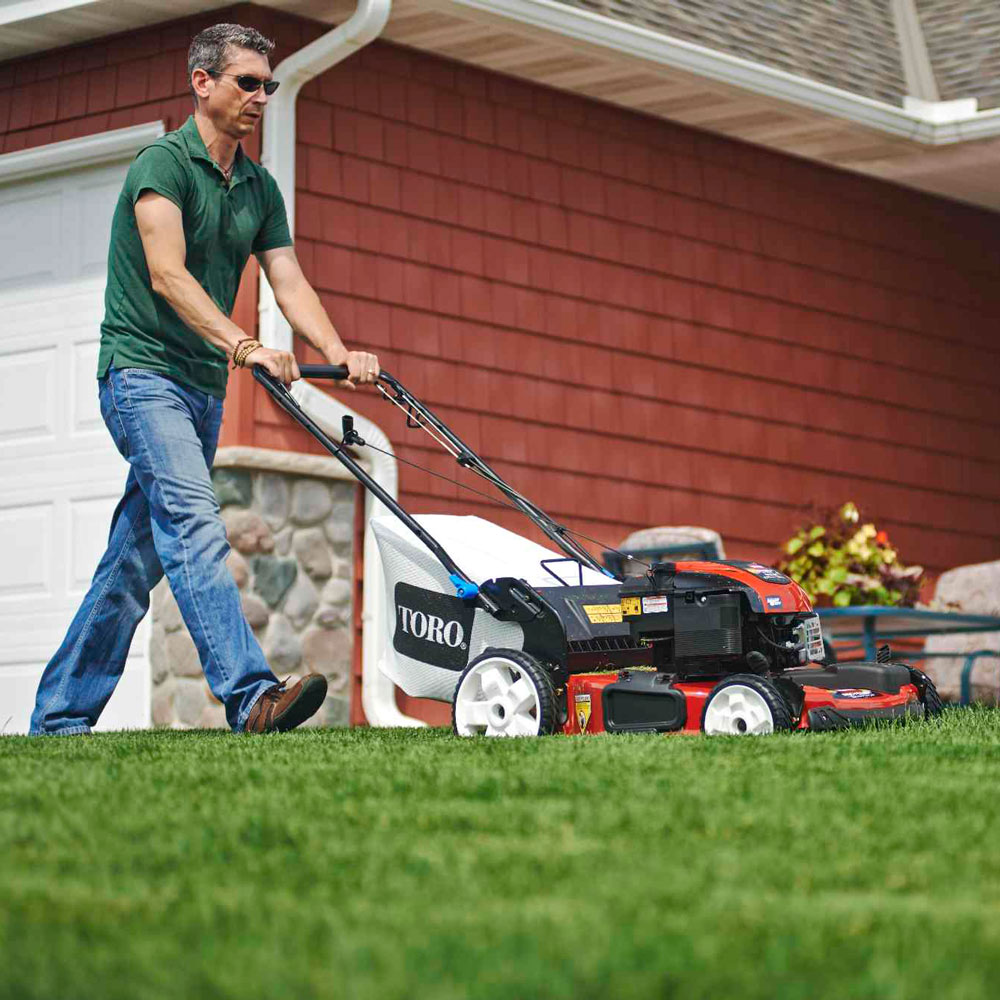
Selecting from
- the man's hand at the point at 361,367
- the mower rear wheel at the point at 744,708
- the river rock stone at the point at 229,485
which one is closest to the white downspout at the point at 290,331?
the river rock stone at the point at 229,485

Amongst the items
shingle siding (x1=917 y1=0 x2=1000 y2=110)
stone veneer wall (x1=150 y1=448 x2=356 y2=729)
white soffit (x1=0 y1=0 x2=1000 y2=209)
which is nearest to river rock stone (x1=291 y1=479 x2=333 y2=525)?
stone veneer wall (x1=150 y1=448 x2=356 y2=729)

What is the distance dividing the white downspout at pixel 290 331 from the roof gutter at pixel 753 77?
0.52 metres

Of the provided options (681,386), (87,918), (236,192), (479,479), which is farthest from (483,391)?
(87,918)

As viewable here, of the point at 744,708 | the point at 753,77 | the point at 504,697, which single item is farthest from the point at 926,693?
the point at 753,77

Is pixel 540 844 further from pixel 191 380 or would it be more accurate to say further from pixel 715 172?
pixel 715 172

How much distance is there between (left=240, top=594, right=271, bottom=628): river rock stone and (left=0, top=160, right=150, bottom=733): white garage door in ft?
1.90

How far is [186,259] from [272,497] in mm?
2677

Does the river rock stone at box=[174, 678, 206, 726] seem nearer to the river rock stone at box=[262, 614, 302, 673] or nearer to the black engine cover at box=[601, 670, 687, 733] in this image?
the river rock stone at box=[262, 614, 302, 673]

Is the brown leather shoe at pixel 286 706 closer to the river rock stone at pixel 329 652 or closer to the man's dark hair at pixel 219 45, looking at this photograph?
the man's dark hair at pixel 219 45

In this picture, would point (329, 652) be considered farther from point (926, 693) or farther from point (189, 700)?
point (926, 693)

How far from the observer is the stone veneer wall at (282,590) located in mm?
8039

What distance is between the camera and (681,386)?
10086 mm

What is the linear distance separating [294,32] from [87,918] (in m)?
6.70

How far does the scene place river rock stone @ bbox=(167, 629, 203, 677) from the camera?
8.01 meters
